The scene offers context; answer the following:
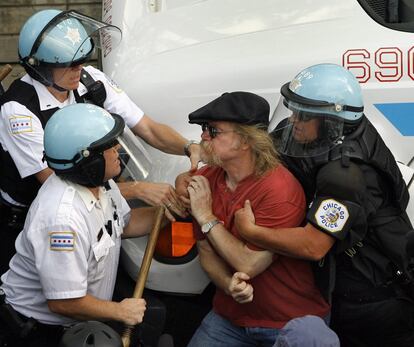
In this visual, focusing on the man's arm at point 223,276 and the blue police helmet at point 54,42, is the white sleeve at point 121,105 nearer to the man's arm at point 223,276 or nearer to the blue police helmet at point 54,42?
the blue police helmet at point 54,42

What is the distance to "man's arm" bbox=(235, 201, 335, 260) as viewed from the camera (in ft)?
7.89

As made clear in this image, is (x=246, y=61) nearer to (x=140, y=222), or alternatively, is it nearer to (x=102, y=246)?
(x=140, y=222)

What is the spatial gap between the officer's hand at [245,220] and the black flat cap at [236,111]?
30cm

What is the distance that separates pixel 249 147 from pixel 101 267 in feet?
2.23

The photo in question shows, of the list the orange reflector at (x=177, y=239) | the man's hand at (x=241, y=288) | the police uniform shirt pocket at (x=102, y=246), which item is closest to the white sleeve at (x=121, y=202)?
the orange reflector at (x=177, y=239)

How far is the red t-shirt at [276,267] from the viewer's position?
2.49 m

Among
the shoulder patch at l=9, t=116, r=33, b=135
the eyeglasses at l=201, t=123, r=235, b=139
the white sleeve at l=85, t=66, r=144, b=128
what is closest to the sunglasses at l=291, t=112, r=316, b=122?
the eyeglasses at l=201, t=123, r=235, b=139

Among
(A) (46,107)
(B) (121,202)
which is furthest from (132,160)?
(A) (46,107)

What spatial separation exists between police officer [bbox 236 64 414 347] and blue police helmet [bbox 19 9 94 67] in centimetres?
92

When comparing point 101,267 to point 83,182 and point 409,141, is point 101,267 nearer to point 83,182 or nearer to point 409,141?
point 83,182

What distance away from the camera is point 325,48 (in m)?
2.97

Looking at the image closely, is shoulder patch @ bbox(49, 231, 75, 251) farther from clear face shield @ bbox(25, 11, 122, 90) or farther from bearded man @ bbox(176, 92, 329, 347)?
clear face shield @ bbox(25, 11, 122, 90)

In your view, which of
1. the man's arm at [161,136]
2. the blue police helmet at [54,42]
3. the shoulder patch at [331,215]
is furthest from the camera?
the man's arm at [161,136]

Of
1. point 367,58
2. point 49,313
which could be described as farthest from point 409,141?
point 49,313
